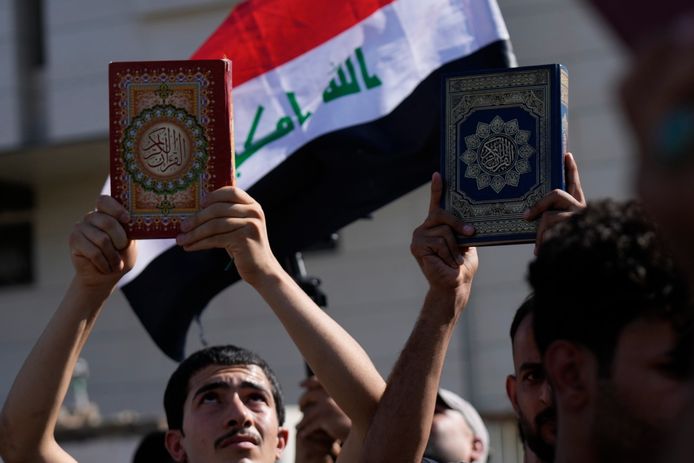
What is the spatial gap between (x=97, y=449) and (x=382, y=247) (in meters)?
3.32

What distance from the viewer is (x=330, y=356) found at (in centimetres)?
316

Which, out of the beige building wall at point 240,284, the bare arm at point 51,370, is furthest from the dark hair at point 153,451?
the beige building wall at point 240,284

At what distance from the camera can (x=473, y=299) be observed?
10.8 metres

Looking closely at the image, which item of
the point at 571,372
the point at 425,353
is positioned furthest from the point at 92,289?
the point at 571,372

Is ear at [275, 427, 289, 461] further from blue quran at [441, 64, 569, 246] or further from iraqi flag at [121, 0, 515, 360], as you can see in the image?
blue quran at [441, 64, 569, 246]

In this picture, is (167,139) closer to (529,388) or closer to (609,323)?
(529,388)

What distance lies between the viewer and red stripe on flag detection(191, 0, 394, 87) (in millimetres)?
5203

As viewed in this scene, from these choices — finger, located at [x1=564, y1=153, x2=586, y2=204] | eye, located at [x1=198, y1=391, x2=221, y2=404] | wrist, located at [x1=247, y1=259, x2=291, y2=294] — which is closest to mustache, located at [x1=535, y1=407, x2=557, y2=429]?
finger, located at [x1=564, y1=153, x2=586, y2=204]

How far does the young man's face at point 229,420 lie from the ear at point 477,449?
650 millimetres

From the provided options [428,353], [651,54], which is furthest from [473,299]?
[651,54]

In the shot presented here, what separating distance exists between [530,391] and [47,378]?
3.92ft

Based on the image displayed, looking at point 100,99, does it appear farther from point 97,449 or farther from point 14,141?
point 97,449

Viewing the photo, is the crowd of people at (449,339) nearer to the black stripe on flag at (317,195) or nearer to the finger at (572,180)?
the finger at (572,180)

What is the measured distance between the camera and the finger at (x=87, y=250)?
10.7ft
